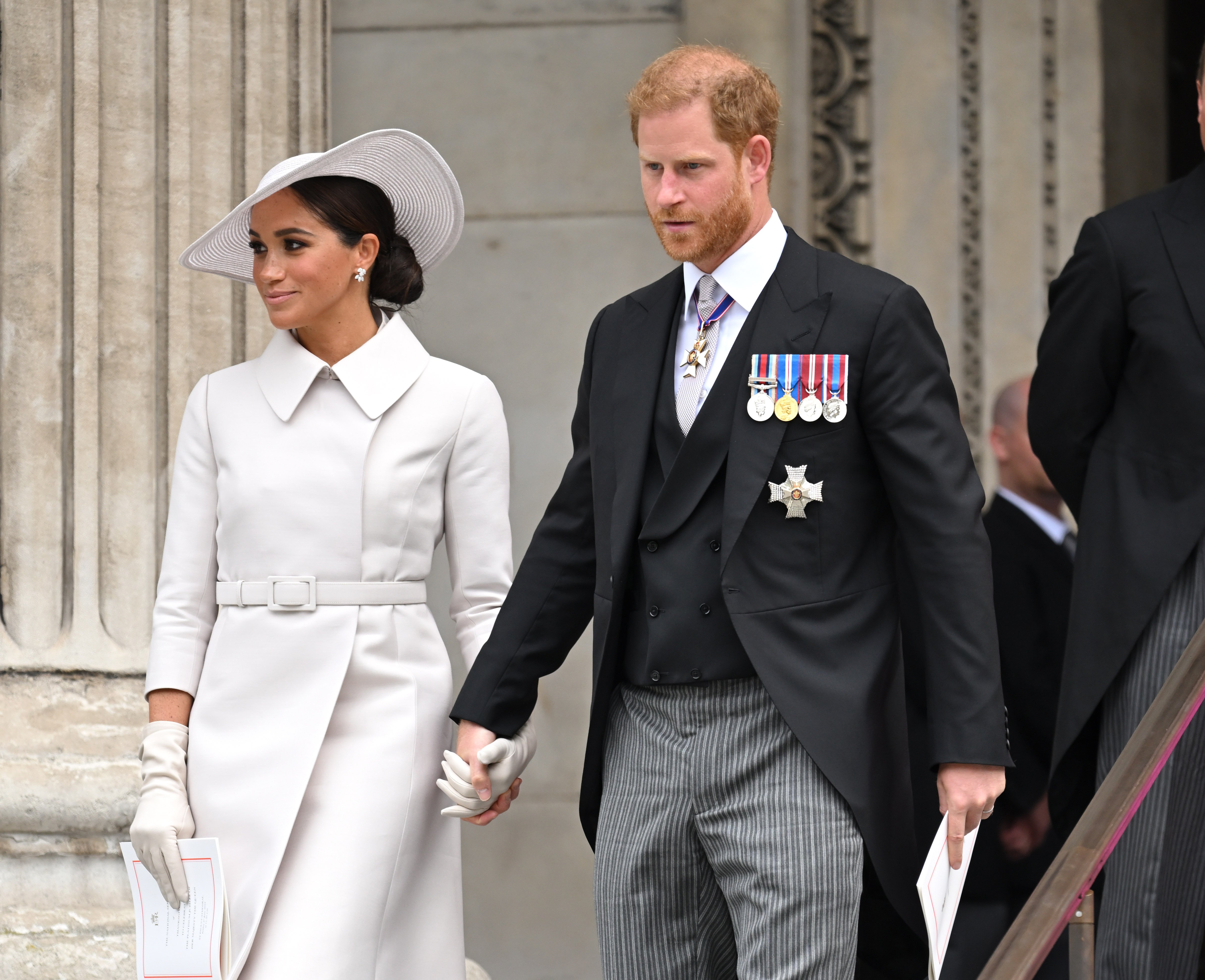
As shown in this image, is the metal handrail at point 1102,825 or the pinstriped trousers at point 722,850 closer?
the metal handrail at point 1102,825

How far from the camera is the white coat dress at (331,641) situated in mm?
2848

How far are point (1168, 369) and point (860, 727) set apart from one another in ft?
3.72

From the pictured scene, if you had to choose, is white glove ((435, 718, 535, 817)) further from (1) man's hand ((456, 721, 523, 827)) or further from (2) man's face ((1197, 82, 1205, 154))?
(2) man's face ((1197, 82, 1205, 154))

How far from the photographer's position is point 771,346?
258 cm

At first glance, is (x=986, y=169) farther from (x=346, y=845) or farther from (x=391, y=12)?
(x=346, y=845)

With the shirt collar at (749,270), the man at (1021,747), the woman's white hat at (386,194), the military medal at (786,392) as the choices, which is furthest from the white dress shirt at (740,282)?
the man at (1021,747)

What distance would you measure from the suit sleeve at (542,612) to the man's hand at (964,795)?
26.4 inches

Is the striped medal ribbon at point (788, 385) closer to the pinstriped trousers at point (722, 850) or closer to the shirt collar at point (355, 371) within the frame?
the pinstriped trousers at point (722, 850)

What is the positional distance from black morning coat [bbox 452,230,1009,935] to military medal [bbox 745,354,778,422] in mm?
17

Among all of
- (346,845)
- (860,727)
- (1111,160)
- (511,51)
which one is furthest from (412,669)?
(1111,160)

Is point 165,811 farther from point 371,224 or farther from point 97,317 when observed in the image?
point 97,317

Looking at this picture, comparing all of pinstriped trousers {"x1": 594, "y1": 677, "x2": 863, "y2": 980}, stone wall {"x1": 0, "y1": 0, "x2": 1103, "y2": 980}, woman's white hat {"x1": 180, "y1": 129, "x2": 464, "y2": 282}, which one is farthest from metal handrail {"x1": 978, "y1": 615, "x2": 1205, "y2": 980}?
stone wall {"x1": 0, "y1": 0, "x2": 1103, "y2": 980}

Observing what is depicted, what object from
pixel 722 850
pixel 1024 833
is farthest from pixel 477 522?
pixel 1024 833

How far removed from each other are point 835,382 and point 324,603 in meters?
0.98
